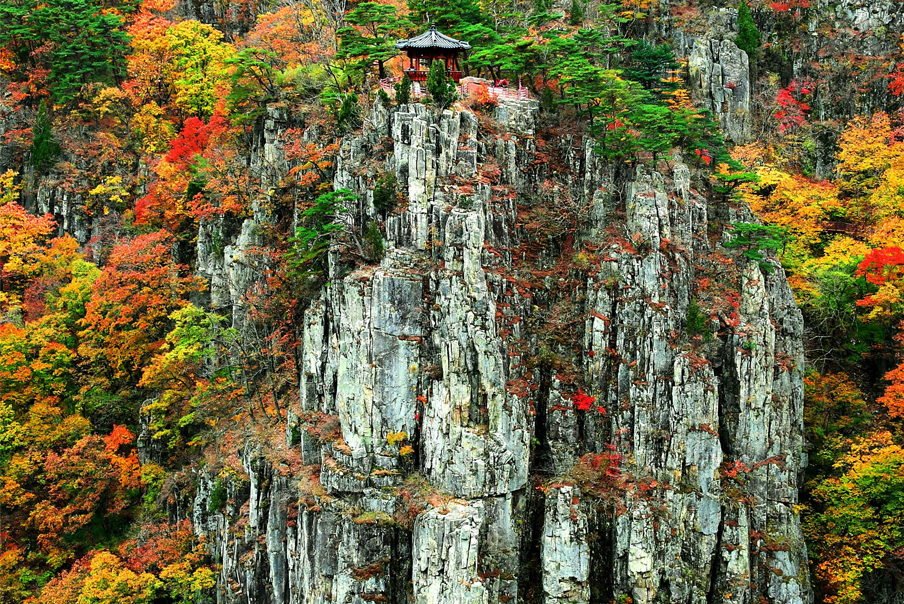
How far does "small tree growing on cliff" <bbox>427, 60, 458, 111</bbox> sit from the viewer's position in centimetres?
2814

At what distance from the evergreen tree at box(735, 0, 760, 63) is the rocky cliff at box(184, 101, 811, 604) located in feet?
42.6

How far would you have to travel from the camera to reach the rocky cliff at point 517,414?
2538cm

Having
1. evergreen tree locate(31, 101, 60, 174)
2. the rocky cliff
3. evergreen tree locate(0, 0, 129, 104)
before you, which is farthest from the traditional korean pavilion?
evergreen tree locate(0, 0, 129, 104)

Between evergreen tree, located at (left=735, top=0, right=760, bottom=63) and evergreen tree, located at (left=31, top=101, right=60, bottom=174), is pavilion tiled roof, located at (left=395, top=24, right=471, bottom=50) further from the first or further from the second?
evergreen tree, located at (left=31, top=101, right=60, bottom=174)

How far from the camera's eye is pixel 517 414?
26078 mm

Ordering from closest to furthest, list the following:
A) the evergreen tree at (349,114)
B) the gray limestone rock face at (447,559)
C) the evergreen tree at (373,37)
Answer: the gray limestone rock face at (447,559), the evergreen tree at (349,114), the evergreen tree at (373,37)

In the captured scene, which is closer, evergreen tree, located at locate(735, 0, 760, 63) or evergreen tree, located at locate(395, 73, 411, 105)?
evergreen tree, located at locate(395, 73, 411, 105)

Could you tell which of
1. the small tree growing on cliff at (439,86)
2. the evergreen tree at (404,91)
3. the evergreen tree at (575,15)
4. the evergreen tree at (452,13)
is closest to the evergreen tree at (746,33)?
the evergreen tree at (575,15)

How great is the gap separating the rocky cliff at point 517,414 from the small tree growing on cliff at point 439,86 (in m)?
0.87

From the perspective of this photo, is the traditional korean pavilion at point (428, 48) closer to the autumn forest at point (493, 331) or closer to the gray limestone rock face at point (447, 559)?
the autumn forest at point (493, 331)

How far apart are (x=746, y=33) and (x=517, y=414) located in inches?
957

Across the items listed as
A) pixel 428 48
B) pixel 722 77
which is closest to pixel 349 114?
pixel 428 48

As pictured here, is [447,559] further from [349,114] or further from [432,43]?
[432,43]

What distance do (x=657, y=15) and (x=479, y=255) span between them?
66.1 ft
